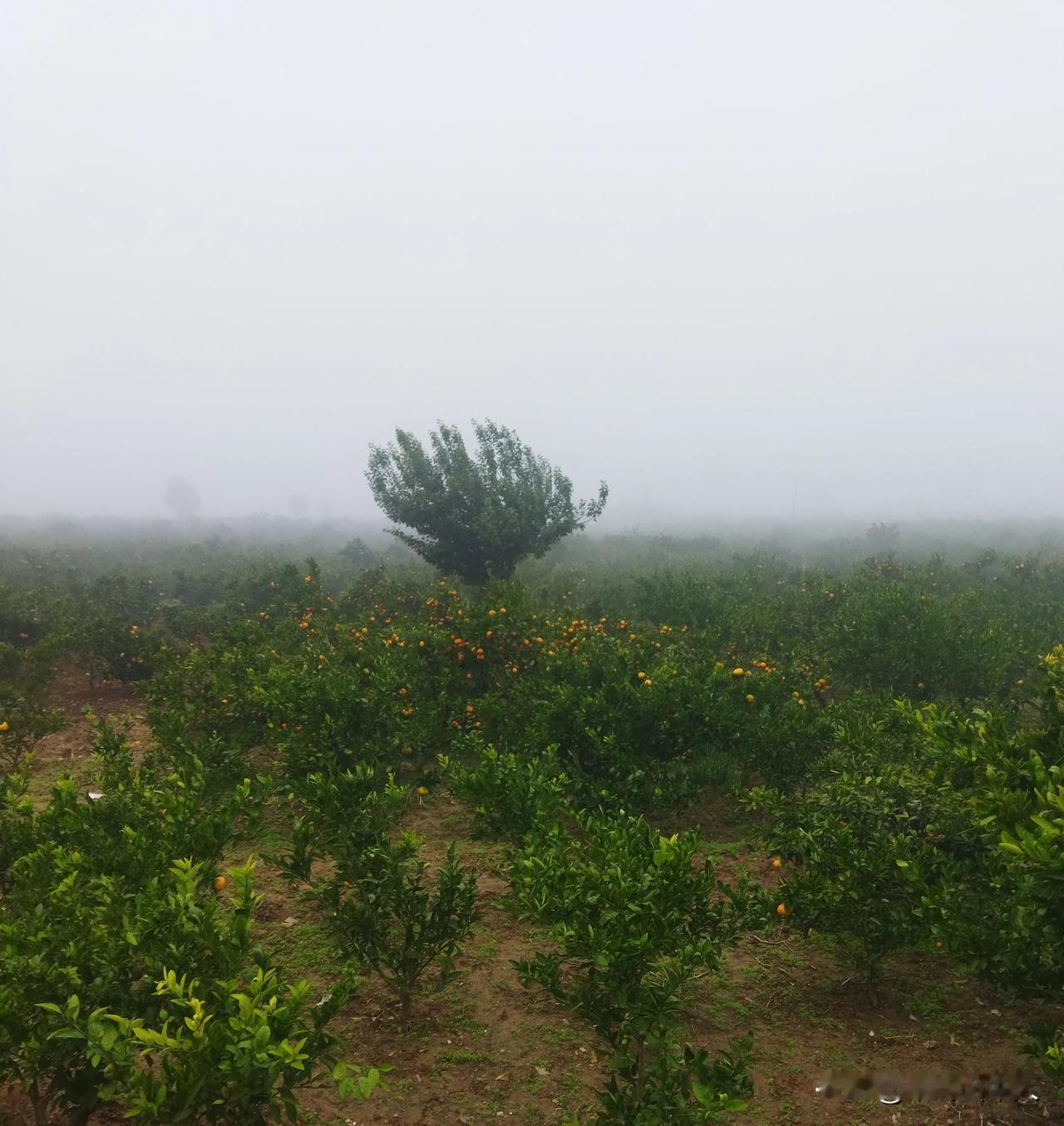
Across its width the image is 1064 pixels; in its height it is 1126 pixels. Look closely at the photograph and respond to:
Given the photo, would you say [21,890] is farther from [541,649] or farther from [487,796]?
[541,649]

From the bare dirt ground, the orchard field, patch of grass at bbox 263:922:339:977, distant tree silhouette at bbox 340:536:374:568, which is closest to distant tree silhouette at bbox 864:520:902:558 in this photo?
distant tree silhouette at bbox 340:536:374:568

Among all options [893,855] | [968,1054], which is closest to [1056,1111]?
[968,1054]

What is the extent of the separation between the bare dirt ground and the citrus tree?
9.19 metres

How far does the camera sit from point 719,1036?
344 cm

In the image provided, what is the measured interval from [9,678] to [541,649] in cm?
668

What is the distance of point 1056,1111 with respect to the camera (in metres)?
2.81

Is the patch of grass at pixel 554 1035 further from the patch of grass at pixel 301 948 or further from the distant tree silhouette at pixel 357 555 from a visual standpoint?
the distant tree silhouette at pixel 357 555

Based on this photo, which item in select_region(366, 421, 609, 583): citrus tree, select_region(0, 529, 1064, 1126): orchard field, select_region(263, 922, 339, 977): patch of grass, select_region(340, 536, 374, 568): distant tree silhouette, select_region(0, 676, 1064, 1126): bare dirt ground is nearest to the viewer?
select_region(0, 529, 1064, 1126): orchard field

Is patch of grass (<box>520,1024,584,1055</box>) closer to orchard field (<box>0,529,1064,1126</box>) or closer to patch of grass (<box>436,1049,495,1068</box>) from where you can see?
orchard field (<box>0,529,1064,1126</box>)

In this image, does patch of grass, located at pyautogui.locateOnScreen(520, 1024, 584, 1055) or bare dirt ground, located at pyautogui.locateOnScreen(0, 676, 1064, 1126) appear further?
patch of grass, located at pyautogui.locateOnScreen(520, 1024, 584, 1055)

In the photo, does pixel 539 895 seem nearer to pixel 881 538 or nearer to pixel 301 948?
pixel 301 948

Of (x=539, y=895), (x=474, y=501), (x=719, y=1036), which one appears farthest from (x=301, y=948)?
(x=474, y=501)

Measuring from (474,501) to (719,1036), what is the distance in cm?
1057

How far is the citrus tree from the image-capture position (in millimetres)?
13125
